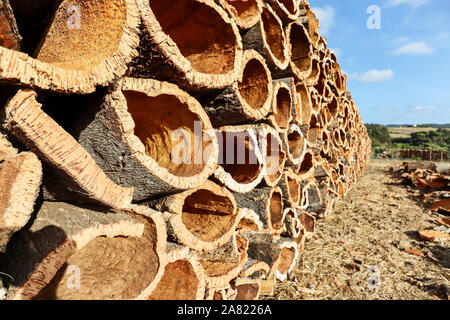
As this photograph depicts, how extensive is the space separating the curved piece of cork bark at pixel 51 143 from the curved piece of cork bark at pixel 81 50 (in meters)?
0.07

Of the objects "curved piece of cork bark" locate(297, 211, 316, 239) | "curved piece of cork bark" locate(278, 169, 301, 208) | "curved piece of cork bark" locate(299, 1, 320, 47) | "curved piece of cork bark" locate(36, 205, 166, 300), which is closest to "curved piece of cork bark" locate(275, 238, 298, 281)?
"curved piece of cork bark" locate(278, 169, 301, 208)

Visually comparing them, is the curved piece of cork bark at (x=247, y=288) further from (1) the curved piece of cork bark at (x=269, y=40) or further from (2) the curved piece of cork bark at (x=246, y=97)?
(1) the curved piece of cork bark at (x=269, y=40)

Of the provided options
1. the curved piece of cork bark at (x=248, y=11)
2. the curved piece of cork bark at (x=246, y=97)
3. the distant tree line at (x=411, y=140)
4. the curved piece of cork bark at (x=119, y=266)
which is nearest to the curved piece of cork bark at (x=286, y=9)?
the curved piece of cork bark at (x=248, y=11)

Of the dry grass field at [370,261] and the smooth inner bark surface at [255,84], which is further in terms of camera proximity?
the dry grass field at [370,261]

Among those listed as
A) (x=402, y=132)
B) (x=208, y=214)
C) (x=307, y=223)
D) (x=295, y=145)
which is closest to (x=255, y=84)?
(x=208, y=214)

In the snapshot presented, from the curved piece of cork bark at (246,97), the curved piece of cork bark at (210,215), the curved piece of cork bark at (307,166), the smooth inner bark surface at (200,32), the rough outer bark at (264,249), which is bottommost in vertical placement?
the rough outer bark at (264,249)

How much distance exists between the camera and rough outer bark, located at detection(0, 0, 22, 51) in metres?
0.94

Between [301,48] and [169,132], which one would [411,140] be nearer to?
[301,48]

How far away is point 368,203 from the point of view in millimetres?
5215

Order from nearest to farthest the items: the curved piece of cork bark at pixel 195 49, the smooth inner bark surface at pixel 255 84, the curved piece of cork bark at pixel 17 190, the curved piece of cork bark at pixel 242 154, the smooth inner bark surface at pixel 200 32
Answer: the curved piece of cork bark at pixel 17 190, the curved piece of cork bark at pixel 195 49, the smooth inner bark surface at pixel 200 32, the curved piece of cork bark at pixel 242 154, the smooth inner bark surface at pixel 255 84

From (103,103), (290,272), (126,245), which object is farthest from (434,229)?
(103,103)

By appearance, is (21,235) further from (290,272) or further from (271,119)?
(290,272)

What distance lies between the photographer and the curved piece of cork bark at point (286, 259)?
2350mm

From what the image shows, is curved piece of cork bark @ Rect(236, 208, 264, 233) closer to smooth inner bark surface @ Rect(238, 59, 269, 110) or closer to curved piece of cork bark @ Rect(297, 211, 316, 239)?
smooth inner bark surface @ Rect(238, 59, 269, 110)
